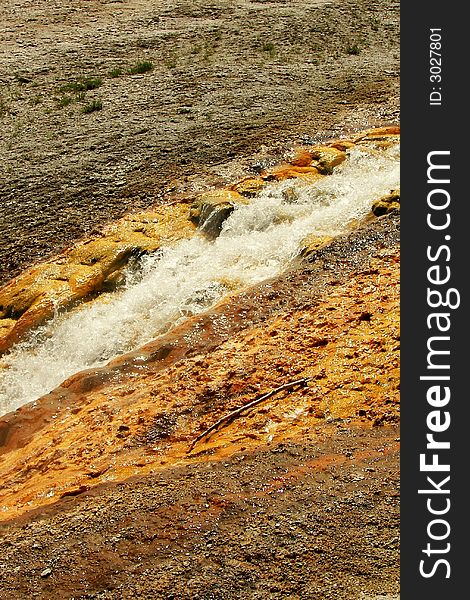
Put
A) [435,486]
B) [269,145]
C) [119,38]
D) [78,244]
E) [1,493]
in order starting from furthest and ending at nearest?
1. [119,38]
2. [269,145]
3. [78,244]
4. [1,493]
5. [435,486]

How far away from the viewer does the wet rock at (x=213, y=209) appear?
14.3m

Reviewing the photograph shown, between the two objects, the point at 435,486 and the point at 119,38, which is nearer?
the point at 435,486

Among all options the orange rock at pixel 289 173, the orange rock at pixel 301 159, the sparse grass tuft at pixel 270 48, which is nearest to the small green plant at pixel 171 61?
the sparse grass tuft at pixel 270 48

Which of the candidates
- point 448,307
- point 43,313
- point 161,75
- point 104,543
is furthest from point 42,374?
point 161,75

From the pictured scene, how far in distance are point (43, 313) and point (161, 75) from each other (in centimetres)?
988

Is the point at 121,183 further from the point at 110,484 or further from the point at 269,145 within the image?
the point at 110,484

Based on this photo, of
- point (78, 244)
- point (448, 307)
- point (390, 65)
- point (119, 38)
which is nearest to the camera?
point (448, 307)

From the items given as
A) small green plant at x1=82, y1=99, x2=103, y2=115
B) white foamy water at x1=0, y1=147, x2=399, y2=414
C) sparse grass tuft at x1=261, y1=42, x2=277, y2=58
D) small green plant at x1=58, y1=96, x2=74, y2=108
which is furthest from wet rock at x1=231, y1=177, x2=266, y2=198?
sparse grass tuft at x1=261, y1=42, x2=277, y2=58

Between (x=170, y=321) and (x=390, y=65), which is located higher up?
(x=390, y=65)

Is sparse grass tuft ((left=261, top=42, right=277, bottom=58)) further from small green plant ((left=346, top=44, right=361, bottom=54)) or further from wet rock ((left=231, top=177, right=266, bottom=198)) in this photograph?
wet rock ((left=231, top=177, right=266, bottom=198))

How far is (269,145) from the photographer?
16.9m

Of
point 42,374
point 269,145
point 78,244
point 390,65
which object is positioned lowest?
point 42,374

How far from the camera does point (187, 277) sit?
1323cm

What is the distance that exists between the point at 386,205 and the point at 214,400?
220 inches
